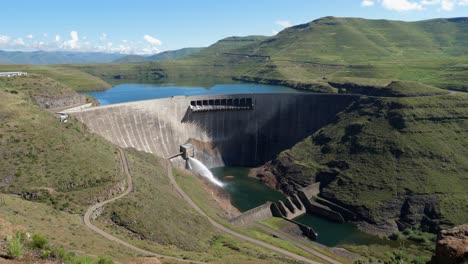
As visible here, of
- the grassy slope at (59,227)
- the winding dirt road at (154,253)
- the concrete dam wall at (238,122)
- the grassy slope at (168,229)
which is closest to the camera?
the grassy slope at (59,227)

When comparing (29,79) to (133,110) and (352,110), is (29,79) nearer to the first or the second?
(133,110)

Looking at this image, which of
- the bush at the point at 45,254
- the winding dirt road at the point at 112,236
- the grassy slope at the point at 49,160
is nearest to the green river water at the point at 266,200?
the winding dirt road at the point at 112,236

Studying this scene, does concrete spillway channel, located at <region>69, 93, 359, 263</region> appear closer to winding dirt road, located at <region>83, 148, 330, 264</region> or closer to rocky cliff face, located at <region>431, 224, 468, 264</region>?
winding dirt road, located at <region>83, 148, 330, 264</region>

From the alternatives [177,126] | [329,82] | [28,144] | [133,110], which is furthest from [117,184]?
[329,82]

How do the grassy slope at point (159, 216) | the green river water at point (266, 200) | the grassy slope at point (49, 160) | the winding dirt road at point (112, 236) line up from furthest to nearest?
the green river water at point (266, 200), the grassy slope at point (49, 160), the grassy slope at point (159, 216), the winding dirt road at point (112, 236)

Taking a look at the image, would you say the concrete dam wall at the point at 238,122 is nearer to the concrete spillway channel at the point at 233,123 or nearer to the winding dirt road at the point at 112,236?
the concrete spillway channel at the point at 233,123
